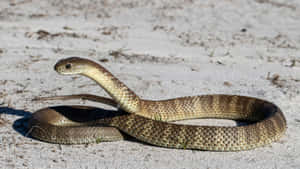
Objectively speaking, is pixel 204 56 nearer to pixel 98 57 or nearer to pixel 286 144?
pixel 98 57

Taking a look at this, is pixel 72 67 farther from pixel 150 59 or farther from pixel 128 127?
pixel 150 59

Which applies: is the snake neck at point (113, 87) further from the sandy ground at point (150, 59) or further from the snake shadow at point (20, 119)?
the snake shadow at point (20, 119)

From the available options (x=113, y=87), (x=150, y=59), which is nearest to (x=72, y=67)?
(x=113, y=87)

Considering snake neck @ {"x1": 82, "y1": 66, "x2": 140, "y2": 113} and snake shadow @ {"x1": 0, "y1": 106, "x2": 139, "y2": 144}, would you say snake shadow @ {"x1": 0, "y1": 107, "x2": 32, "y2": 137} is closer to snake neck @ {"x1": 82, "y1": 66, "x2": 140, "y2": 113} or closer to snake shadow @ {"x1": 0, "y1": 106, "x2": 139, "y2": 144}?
snake shadow @ {"x1": 0, "y1": 106, "x2": 139, "y2": 144}

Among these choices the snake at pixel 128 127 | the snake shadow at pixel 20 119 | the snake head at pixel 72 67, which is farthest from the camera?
the snake shadow at pixel 20 119

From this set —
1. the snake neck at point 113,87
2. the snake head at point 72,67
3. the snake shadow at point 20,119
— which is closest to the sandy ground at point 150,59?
the snake shadow at point 20,119
